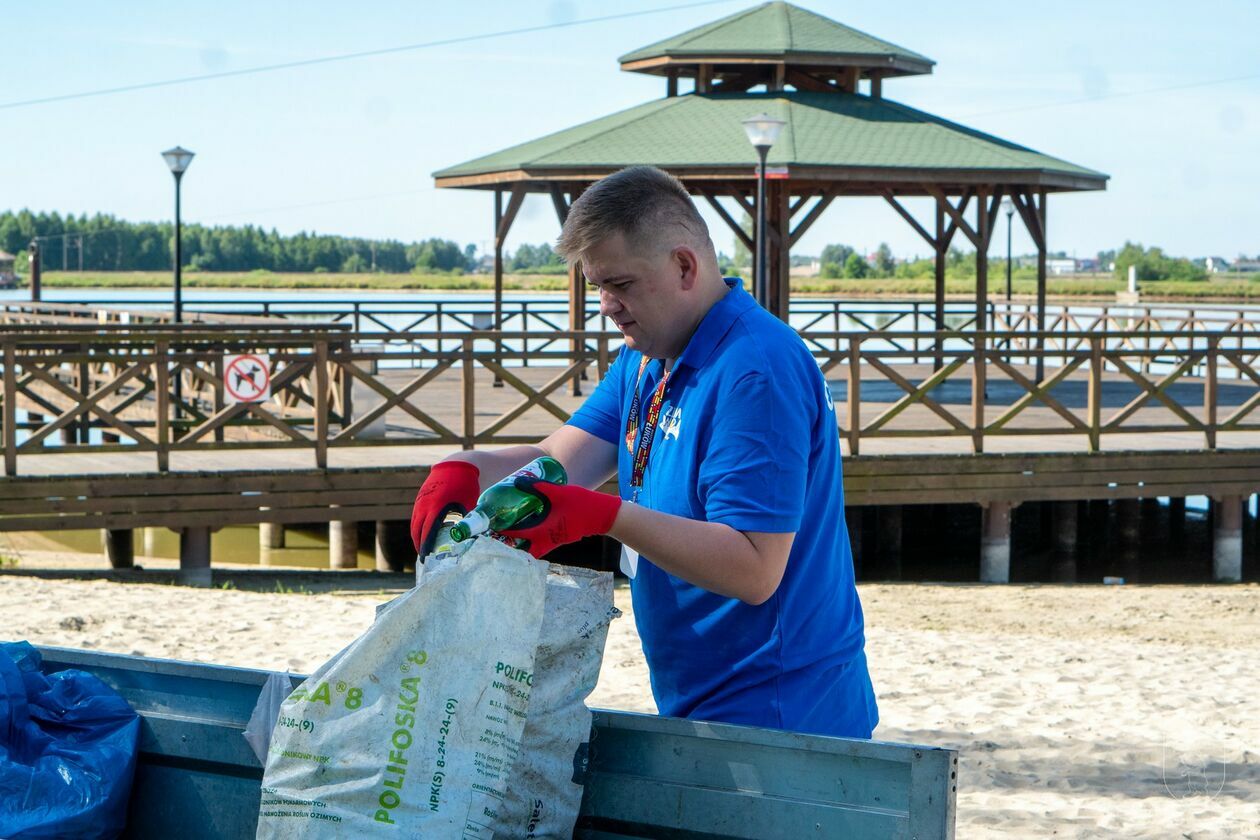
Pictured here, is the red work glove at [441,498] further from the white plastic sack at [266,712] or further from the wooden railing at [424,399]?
the wooden railing at [424,399]

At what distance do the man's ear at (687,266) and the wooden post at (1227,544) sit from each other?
38.5 feet

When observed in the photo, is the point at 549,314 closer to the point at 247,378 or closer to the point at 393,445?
the point at 393,445

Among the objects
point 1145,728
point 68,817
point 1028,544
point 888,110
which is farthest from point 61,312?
point 68,817

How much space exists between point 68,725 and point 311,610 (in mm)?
5667

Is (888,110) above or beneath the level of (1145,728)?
above

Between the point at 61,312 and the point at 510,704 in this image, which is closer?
the point at 510,704

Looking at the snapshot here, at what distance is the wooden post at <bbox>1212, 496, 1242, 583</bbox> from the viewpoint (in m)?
13.1

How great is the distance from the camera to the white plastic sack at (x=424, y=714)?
2.33m

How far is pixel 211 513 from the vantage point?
11.2 metres

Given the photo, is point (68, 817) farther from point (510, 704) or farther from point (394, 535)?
point (394, 535)

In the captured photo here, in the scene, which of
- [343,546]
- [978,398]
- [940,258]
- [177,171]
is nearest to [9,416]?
[343,546]

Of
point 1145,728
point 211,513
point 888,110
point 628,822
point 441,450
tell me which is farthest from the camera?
point 888,110

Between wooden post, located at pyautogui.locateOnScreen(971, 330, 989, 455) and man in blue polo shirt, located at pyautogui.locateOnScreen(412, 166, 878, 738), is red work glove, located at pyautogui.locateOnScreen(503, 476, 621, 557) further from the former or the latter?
wooden post, located at pyautogui.locateOnScreen(971, 330, 989, 455)
